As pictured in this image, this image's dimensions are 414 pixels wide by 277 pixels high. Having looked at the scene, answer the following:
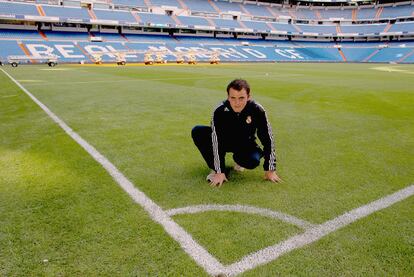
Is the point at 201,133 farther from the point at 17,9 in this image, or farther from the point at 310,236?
the point at 17,9

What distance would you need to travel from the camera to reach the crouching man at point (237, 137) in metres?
3.54

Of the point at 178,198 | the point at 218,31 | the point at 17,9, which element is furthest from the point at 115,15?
the point at 178,198

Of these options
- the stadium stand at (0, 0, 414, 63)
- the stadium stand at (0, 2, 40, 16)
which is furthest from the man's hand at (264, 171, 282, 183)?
the stadium stand at (0, 2, 40, 16)

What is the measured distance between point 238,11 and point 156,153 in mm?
66553

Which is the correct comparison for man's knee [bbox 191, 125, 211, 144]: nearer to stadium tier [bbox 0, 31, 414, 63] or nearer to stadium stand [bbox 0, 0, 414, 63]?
stadium tier [bbox 0, 31, 414, 63]

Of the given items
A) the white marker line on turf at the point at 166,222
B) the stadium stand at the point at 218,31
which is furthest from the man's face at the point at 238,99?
the stadium stand at the point at 218,31

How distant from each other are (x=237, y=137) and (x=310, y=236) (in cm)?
152

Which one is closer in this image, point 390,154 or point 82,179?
point 82,179

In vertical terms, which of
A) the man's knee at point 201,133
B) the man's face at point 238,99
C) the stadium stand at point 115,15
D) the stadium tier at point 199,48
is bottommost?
the stadium tier at point 199,48

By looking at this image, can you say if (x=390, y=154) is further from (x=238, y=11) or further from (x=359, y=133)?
(x=238, y=11)

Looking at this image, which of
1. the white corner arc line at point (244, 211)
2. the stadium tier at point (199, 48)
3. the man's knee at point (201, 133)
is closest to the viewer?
the white corner arc line at point (244, 211)

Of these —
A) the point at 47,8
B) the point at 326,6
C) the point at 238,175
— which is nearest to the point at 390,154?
the point at 238,175

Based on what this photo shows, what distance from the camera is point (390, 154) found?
4.76m

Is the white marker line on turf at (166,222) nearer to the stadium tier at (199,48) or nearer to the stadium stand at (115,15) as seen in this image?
the stadium tier at (199,48)
